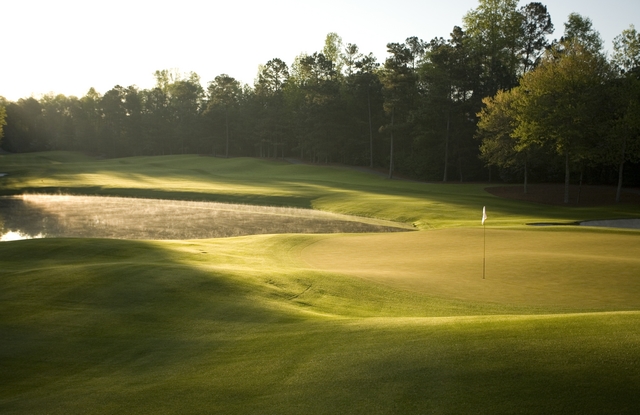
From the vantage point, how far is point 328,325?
402 inches

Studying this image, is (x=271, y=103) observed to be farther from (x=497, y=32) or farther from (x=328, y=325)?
(x=328, y=325)

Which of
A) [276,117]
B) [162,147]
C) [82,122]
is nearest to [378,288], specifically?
[276,117]

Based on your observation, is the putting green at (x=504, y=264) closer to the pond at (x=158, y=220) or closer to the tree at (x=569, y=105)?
the pond at (x=158, y=220)

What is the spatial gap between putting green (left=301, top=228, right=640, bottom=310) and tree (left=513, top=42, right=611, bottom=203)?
73.8 feet

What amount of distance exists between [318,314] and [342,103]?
80.8 m

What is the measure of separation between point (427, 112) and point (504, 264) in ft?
179

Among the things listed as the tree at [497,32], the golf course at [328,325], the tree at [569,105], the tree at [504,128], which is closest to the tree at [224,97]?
the tree at [497,32]

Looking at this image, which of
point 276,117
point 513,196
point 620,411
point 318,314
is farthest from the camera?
point 276,117

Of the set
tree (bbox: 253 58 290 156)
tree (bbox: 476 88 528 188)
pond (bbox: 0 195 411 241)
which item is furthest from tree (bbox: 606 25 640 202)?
tree (bbox: 253 58 290 156)

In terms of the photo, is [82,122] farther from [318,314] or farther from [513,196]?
[318,314]

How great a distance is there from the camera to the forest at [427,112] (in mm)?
46750

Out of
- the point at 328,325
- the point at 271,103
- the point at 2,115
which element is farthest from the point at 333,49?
the point at 328,325

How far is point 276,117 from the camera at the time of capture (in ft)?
328

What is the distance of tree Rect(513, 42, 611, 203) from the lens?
45375mm
